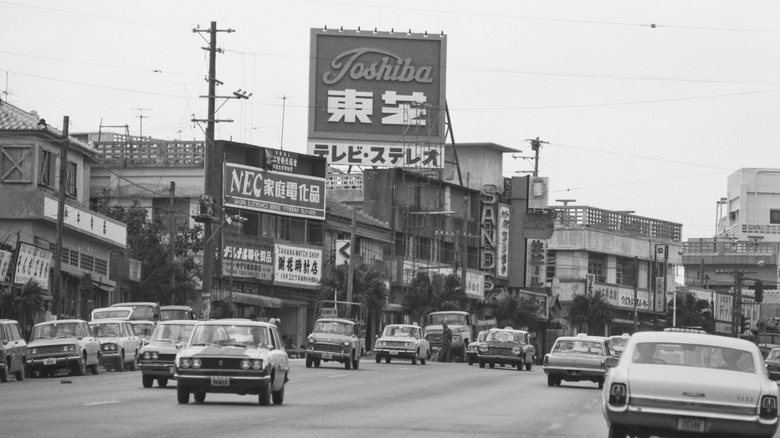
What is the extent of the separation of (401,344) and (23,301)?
15379mm

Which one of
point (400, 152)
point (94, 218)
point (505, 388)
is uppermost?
point (400, 152)

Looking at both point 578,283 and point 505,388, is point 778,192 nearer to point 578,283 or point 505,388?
point 578,283

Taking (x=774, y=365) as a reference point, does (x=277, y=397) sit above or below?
below

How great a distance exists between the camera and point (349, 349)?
4909cm

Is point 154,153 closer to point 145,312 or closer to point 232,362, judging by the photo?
point 145,312

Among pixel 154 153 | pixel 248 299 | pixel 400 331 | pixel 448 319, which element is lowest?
pixel 400 331

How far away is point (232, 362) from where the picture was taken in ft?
A: 83.7

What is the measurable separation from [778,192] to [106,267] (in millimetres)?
93193

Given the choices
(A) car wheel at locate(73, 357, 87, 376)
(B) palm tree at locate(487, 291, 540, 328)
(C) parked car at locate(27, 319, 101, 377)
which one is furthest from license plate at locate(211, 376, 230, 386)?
(B) palm tree at locate(487, 291, 540, 328)

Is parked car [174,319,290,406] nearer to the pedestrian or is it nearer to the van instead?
the van

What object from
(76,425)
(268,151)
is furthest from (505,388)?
(268,151)

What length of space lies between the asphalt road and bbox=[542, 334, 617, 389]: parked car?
1313 millimetres

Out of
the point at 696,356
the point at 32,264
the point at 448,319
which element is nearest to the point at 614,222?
the point at 448,319

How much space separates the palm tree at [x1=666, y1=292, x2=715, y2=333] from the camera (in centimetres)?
12619
